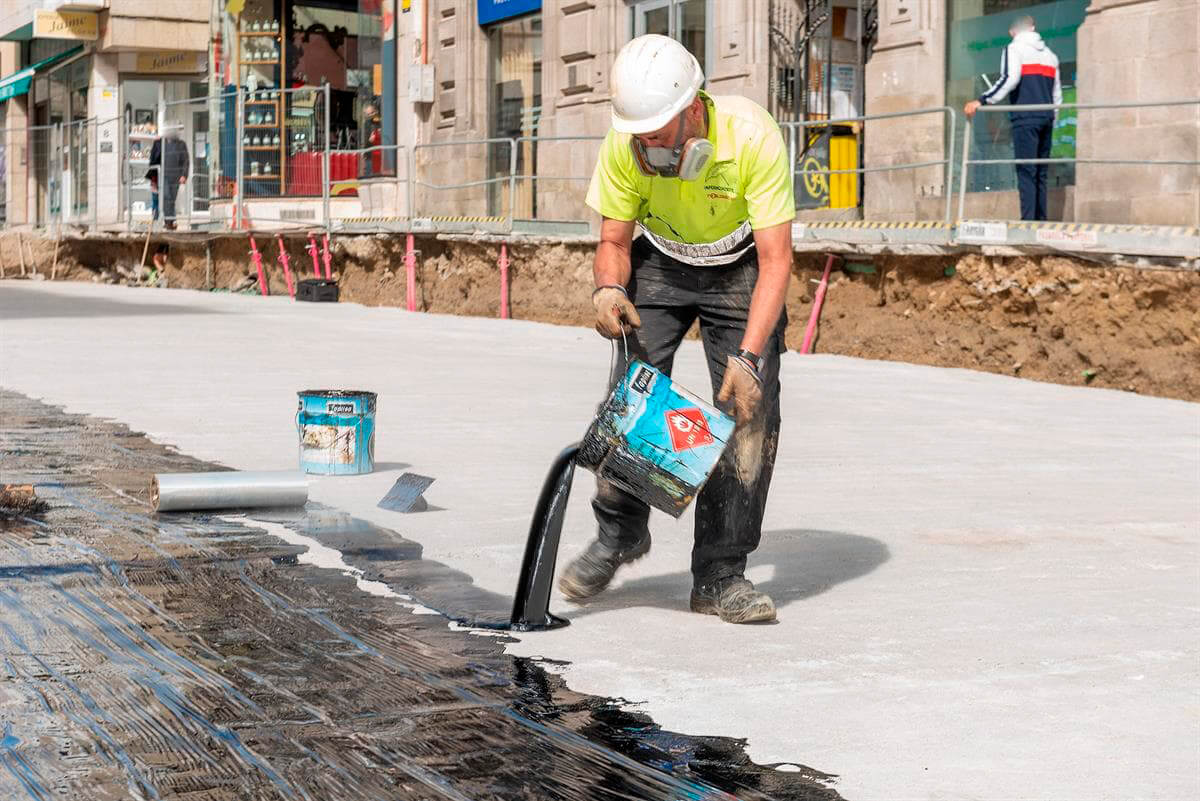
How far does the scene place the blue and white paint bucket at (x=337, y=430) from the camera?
832cm

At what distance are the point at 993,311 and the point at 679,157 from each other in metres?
9.64

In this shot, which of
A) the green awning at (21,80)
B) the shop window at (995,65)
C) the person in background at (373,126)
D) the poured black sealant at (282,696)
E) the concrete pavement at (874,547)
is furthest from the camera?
the green awning at (21,80)

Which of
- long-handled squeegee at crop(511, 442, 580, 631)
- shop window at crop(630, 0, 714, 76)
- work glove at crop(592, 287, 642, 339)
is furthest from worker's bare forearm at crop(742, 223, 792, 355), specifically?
shop window at crop(630, 0, 714, 76)

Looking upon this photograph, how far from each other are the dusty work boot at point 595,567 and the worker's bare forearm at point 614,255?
33.8 inches

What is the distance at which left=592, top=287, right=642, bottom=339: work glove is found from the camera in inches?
214

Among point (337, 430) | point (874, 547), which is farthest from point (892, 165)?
point (874, 547)

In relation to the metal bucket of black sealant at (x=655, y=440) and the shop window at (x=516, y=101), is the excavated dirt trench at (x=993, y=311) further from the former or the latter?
the metal bucket of black sealant at (x=655, y=440)

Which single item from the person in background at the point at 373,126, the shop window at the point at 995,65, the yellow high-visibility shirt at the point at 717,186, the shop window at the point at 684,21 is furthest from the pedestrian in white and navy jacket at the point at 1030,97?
the person in background at the point at 373,126

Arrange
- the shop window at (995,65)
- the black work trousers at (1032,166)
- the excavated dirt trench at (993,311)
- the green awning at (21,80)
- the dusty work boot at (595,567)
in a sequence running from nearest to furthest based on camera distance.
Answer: the dusty work boot at (595,567) < the excavated dirt trench at (993,311) < the black work trousers at (1032,166) < the shop window at (995,65) < the green awning at (21,80)

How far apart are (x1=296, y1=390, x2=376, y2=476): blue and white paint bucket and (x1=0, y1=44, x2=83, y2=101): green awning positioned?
38.1 metres

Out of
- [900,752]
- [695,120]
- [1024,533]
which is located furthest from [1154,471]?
[900,752]

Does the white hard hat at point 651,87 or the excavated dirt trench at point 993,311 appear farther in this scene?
the excavated dirt trench at point 993,311

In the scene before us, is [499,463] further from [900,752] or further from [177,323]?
[177,323]

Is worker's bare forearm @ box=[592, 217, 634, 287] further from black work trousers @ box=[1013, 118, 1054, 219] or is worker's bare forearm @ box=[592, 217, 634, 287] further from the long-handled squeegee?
black work trousers @ box=[1013, 118, 1054, 219]
